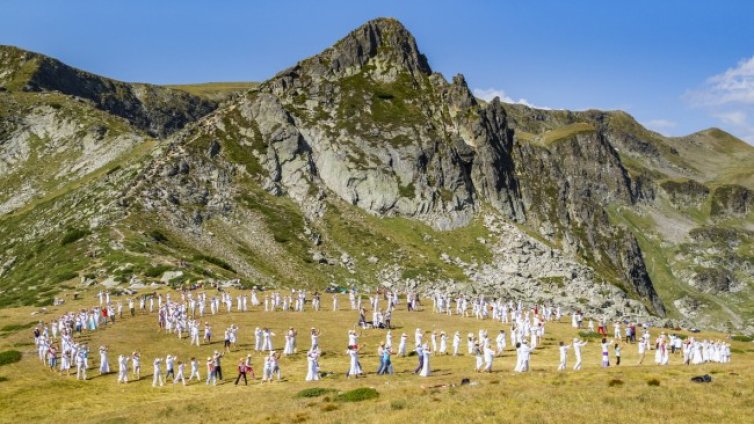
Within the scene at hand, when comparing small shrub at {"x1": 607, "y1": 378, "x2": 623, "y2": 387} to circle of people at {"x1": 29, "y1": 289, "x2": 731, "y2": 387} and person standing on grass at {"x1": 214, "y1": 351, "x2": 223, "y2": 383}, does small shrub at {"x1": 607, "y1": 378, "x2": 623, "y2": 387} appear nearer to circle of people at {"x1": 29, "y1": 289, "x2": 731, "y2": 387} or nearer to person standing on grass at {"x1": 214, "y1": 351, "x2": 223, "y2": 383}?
circle of people at {"x1": 29, "y1": 289, "x2": 731, "y2": 387}

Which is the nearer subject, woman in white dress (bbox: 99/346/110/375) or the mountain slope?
woman in white dress (bbox: 99/346/110/375)

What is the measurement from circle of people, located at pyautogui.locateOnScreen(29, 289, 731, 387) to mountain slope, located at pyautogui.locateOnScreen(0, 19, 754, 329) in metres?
20.7

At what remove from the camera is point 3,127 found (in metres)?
165

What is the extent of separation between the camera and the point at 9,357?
4850 centimetres

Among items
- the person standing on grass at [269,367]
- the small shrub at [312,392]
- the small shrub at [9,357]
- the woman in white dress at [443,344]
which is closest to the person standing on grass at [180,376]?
the person standing on grass at [269,367]

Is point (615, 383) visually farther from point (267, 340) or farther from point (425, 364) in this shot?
point (267, 340)

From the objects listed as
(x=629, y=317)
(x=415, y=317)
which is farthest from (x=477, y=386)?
(x=629, y=317)

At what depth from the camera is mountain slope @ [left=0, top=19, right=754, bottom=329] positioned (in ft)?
368

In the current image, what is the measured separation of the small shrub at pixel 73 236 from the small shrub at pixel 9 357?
5669 centimetres

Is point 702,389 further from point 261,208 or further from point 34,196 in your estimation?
point 34,196

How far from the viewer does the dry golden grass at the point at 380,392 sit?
2694cm

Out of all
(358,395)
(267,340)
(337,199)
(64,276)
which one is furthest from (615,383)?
(337,199)

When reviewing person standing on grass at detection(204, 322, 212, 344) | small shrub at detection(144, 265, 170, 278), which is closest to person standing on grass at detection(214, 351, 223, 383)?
person standing on grass at detection(204, 322, 212, 344)

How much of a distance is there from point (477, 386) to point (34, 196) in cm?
13986
